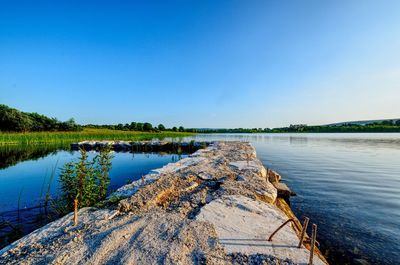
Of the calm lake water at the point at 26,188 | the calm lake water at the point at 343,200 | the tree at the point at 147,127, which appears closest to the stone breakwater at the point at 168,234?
the calm lake water at the point at 343,200

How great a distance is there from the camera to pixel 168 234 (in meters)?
2.88

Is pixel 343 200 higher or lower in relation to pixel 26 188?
lower

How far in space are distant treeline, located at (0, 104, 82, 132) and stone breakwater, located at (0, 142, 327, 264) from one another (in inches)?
1908

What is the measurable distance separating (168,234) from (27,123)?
50863 mm

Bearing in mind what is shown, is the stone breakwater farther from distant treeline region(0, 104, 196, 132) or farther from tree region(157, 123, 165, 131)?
Answer: tree region(157, 123, 165, 131)

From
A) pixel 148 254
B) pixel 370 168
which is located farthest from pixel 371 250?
pixel 370 168

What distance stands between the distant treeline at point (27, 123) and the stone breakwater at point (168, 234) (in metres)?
48.5

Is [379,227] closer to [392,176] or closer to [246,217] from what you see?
[246,217]

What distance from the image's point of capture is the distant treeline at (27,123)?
129ft

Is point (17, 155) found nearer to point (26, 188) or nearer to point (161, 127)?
point (26, 188)

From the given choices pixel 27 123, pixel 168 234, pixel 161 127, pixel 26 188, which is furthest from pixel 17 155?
pixel 161 127

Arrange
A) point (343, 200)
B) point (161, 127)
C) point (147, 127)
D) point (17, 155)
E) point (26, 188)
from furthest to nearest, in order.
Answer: point (161, 127) < point (147, 127) < point (17, 155) < point (26, 188) < point (343, 200)

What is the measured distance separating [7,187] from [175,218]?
794cm

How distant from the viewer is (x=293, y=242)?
2.73m
